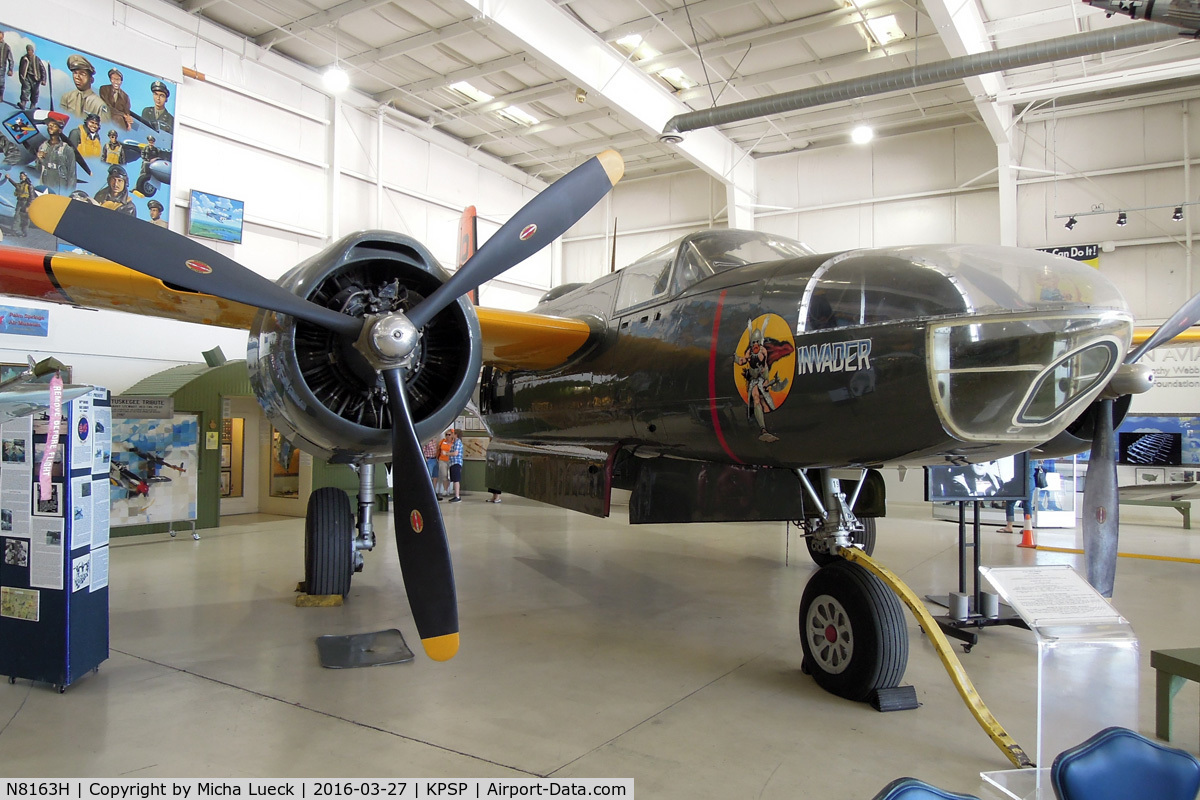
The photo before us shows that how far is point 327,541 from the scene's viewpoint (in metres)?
6.96

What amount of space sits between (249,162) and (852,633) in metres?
15.3

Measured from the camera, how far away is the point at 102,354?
508 inches

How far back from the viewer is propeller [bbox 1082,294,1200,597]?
17.4ft

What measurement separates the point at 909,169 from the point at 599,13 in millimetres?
9405

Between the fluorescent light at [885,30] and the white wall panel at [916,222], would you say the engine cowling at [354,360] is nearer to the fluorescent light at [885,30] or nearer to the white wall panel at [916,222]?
the fluorescent light at [885,30]

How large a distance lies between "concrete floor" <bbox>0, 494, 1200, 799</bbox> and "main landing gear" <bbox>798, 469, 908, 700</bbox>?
0.19 m

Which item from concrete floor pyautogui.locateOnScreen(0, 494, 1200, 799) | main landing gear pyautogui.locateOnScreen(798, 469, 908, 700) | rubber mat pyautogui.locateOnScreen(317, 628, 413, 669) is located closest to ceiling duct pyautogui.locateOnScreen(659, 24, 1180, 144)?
concrete floor pyautogui.locateOnScreen(0, 494, 1200, 799)

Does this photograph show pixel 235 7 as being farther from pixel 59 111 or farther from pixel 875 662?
pixel 875 662

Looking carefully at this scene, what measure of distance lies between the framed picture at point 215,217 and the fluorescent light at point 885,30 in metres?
12.9

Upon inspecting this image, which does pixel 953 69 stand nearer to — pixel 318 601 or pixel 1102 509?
pixel 1102 509

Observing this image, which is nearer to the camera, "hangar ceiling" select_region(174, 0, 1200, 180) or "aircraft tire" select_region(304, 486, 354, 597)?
"aircraft tire" select_region(304, 486, 354, 597)

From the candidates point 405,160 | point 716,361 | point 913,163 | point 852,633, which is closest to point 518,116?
point 405,160

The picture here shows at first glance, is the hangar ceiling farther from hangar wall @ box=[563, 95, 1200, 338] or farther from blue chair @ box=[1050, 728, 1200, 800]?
blue chair @ box=[1050, 728, 1200, 800]

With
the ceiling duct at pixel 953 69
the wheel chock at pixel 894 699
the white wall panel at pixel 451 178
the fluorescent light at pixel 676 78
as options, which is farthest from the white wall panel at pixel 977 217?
the wheel chock at pixel 894 699
